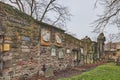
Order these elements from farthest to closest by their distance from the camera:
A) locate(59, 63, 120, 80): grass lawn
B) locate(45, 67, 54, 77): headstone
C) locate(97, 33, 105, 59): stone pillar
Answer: locate(97, 33, 105, 59): stone pillar
locate(45, 67, 54, 77): headstone
locate(59, 63, 120, 80): grass lawn

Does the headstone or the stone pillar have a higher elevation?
the stone pillar

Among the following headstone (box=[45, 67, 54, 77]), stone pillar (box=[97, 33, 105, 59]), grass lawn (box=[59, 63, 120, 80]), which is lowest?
grass lawn (box=[59, 63, 120, 80])

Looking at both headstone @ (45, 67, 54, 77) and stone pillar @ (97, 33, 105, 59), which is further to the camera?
→ stone pillar @ (97, 33, 105, 59)

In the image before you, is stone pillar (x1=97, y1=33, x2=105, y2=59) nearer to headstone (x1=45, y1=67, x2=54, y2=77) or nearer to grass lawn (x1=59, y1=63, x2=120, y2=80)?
grass lawn (x1=59, y1=63, x2=120, y2=80)

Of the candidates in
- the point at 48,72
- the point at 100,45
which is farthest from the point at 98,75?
the point at 100,45

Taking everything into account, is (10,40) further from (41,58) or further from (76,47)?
(76,47)

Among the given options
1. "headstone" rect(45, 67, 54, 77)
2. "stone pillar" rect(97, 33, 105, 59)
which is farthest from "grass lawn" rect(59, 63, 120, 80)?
"stone pillar" rect(97, 33, 105, 59)

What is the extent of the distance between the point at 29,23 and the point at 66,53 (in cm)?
683

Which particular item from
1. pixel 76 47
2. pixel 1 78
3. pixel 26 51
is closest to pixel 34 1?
pixel 76 47

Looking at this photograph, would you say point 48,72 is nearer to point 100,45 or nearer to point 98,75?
point 98,75

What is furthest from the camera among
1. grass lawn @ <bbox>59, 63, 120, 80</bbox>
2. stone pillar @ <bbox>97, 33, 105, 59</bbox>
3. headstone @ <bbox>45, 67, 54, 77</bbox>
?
stone pillar @ <bbox>97, 33, 105, 59</bbox>

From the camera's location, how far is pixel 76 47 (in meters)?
20.0

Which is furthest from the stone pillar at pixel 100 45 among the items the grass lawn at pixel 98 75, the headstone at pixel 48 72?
the headstone at pixel 48 72

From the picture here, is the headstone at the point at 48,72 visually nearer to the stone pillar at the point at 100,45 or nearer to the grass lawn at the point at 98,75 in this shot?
the grass lawn at the point at 98,75
